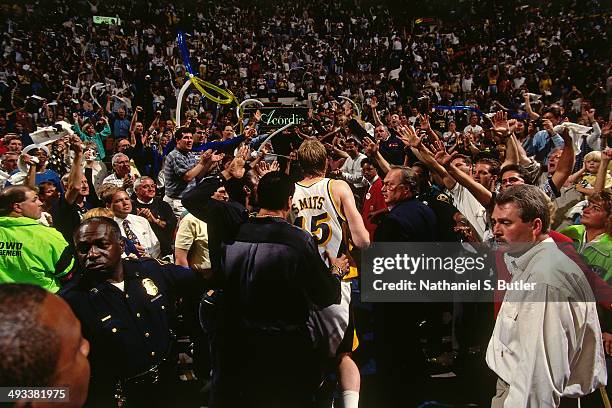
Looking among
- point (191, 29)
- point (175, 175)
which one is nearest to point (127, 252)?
point (175, 175)

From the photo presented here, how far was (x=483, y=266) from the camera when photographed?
3654 mm

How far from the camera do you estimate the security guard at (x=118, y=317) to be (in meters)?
2.51

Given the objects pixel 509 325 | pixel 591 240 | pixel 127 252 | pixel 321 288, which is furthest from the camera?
pixel 127 252

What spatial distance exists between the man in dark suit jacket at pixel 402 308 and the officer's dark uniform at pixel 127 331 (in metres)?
1.52

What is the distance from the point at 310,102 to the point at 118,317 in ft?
28.7

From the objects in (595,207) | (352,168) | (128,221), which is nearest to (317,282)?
(595,207)

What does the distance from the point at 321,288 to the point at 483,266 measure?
1468 millimetres

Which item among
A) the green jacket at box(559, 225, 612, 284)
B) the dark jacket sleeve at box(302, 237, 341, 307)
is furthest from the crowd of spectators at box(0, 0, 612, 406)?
the dark jacket sleeve at box(302, 237, 341, 307)

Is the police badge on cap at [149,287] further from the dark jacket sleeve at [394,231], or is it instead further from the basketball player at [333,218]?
the dark jacket sleeve at [394,231]

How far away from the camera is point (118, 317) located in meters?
2.57

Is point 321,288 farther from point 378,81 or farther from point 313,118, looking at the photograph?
point 378,81

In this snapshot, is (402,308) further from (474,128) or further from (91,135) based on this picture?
(474,128)

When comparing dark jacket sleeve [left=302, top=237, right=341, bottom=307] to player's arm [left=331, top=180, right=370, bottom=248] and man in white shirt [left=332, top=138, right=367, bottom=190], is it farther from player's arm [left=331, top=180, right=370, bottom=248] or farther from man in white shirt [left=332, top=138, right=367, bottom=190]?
man in white shirt [left=332, top=138, right=367, bottom=190]

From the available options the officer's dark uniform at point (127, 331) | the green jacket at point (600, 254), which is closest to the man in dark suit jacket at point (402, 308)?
the green jacket at point (600, 254)
